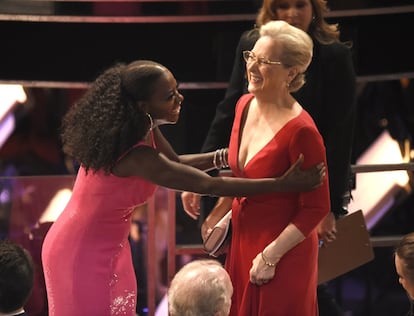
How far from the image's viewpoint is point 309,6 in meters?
3.19

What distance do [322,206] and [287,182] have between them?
0.47 ft

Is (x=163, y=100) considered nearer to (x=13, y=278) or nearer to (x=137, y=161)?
(x=137, y=161)

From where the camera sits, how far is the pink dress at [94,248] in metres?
2.70

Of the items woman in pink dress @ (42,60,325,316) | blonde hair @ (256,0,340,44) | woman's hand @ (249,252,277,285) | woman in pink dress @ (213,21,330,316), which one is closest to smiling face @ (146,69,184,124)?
woman in pink dress @ (42,60,325,316)

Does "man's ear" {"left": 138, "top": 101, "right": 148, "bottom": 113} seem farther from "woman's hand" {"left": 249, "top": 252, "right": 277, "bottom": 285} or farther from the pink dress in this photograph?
"woman's hand" {"left": 249, "top": 252, "right": 277, "bottom": 285}

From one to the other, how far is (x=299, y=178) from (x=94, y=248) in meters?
0.63

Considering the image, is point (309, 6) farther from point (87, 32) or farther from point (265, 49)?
point (87, 32)

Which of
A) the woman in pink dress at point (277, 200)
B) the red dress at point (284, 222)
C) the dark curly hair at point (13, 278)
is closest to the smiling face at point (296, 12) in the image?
the woman in pink dress at point (277, 200)

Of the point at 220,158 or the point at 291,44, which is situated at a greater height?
the point at 291,44

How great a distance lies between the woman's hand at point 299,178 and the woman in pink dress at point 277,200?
0.03 metres

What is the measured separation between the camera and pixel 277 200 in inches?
106

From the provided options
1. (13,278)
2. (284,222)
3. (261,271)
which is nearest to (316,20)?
(284,222)

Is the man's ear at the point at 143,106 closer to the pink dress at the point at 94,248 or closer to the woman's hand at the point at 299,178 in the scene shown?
the pink dress at the point at 94,248

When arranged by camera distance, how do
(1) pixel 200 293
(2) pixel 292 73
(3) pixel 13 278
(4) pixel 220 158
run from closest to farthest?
(1) pixel 200 293 < (3) pixel 13 278 < (2) pixel 292 73 < (4) pixel 220 158
